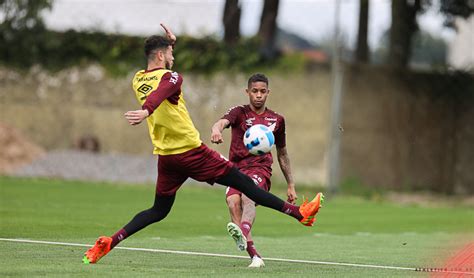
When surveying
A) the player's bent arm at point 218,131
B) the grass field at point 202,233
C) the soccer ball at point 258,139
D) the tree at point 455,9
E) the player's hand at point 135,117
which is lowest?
the grass field at point 202,233

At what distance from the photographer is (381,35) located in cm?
3375

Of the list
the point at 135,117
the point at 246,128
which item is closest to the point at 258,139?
the point at 246,128

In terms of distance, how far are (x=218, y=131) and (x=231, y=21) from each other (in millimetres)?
19649

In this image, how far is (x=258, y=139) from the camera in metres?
11.8

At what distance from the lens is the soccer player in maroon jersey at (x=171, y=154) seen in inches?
449

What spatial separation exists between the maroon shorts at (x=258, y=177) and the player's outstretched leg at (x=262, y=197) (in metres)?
0.58

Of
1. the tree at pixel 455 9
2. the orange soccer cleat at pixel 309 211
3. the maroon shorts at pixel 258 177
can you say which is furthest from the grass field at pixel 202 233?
the tree at pixel 455 9

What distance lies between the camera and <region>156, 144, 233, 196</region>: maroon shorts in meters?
11.5

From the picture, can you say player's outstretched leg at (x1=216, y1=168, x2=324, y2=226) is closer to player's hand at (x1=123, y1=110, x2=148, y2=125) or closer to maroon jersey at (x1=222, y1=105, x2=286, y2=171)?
maroon jersey at (x1=222, y1=105, x2=286, y2=171)

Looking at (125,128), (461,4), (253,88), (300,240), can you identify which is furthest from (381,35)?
(253,88)

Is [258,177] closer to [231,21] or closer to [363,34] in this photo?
[231,21]

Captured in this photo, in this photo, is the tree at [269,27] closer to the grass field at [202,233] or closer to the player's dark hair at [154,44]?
the grass field at [202,233]

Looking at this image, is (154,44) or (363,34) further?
(363,34)

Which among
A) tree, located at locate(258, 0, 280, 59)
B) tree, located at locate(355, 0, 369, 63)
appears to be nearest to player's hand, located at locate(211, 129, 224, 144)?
tree, located at locate(258, 0, 280, 59)
